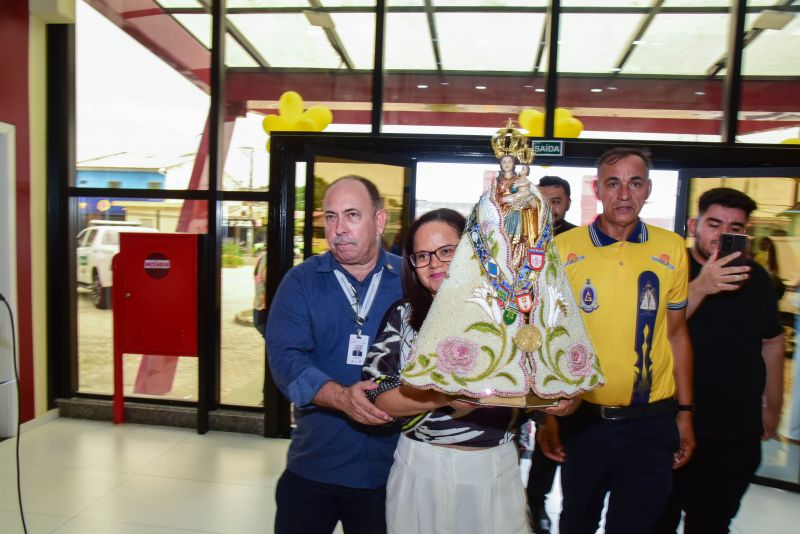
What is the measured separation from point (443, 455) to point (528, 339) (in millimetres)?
441

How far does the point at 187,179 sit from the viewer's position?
167 inches

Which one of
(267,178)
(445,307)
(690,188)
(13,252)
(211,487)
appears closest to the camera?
(445,307)

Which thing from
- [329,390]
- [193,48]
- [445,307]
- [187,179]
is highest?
[193,48]

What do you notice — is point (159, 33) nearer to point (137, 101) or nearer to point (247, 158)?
point (137, 101)

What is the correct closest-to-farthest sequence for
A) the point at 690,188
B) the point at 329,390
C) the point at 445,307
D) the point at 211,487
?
the point at 445,307, the point at 329,390, the point at 211,487, the point at 690,188

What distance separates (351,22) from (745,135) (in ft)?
9.39

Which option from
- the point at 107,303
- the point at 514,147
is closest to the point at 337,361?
the point at 514,147

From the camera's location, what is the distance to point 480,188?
4188 millimetres

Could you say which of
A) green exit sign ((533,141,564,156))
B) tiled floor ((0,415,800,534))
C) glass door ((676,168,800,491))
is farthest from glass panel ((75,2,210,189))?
glass door ((676,168,800,491))

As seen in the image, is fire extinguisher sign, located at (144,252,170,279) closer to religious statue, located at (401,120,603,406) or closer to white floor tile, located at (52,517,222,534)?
white floor tile, located at (52,517,222,534)

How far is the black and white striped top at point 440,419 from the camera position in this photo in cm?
123

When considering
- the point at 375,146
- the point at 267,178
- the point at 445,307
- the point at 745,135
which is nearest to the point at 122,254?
the point at 267,178

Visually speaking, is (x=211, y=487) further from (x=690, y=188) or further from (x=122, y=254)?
(x=690, y=188)

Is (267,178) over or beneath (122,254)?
over
